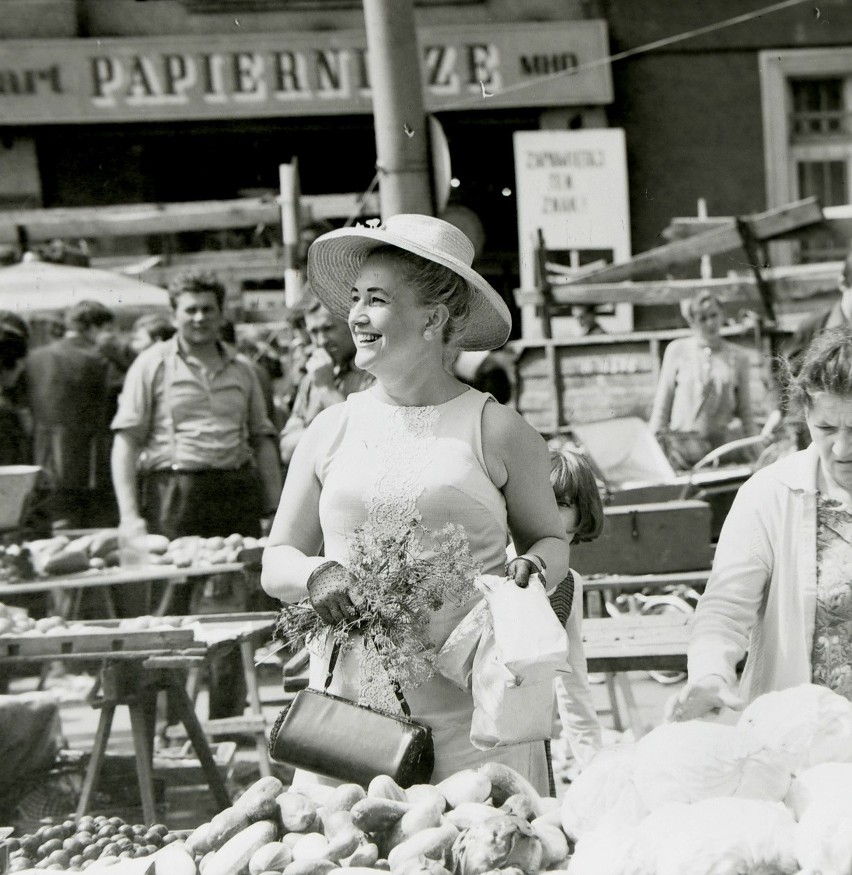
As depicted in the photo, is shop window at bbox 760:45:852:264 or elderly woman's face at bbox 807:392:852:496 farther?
shop window at bbox 760:45:852:264

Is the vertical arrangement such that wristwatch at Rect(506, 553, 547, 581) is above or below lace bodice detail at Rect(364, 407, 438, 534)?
below

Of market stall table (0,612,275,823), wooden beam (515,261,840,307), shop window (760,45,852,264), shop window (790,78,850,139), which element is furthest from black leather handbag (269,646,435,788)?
shop window (790,78,850,139)

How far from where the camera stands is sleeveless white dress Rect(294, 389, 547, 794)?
2.43 metres

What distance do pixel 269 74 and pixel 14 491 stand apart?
20.1 ft

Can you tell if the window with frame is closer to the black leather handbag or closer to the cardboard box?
the cardboard box

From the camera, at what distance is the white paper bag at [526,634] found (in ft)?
7.04

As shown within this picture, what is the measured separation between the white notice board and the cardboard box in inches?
203

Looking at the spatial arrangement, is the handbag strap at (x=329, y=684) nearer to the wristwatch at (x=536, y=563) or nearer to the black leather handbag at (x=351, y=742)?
the black leather handbag at (x=351, y=742)

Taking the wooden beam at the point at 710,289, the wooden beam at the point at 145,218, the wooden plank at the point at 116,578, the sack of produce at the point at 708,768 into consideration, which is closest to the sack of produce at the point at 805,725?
the sack of produce at the point at 708,768

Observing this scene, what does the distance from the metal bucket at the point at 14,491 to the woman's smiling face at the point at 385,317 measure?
333 centimetres

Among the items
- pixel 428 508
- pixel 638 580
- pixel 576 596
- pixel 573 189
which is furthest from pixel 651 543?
pixel 573 189

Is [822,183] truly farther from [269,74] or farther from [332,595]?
[332,595]

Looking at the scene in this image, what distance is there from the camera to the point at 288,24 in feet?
35.3

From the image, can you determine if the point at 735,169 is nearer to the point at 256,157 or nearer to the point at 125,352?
the point at 256,157
